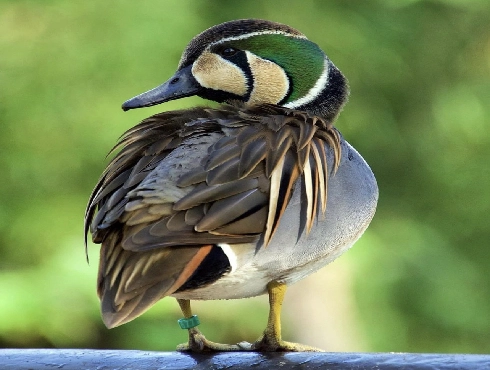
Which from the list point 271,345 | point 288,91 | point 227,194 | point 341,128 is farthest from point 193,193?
point 341,128

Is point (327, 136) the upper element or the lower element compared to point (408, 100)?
lower

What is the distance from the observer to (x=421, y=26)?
21.8ft

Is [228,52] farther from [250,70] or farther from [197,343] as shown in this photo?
[197,343]

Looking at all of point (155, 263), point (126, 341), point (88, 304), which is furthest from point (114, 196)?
point (126, 341)

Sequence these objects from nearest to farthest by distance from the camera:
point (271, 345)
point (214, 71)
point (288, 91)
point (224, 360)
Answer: point (224, 360)
point (271, 345)
point (214, 71)
point (288, 91)

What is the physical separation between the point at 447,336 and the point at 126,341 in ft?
7.20

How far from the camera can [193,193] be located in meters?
1.87

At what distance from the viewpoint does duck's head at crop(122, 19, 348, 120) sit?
240cm

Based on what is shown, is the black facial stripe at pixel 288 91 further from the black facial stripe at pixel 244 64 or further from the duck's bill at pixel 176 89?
the duck's bill at pixel 176 89

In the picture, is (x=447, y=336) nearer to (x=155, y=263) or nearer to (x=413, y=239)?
(x=413, y=239)

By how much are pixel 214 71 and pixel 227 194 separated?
0.60 m

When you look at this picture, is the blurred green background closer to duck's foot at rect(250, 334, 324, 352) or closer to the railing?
duck's foot at rect(250, 334, 324, 352)

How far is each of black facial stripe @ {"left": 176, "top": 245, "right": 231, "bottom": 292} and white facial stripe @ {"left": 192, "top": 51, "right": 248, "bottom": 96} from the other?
2.21 ft

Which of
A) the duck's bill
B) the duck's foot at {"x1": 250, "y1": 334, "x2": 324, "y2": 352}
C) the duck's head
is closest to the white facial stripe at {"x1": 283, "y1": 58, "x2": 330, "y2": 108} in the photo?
the duck's head
